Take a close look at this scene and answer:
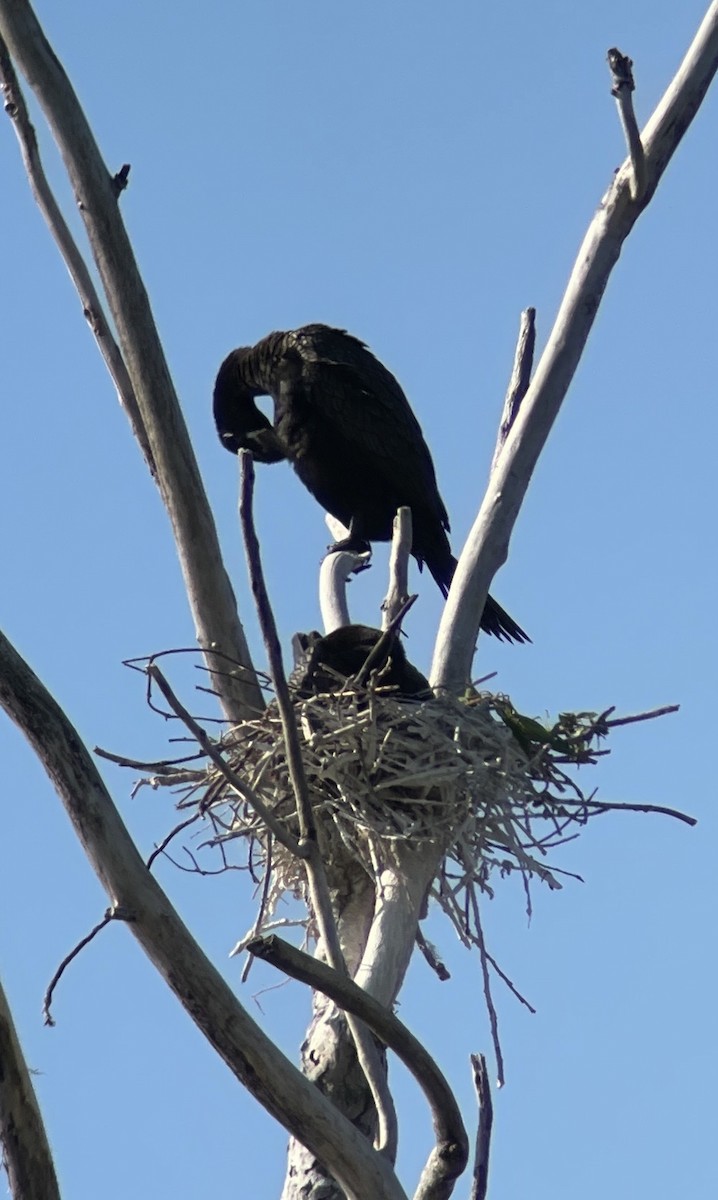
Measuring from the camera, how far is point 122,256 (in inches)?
232

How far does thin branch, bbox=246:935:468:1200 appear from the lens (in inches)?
151

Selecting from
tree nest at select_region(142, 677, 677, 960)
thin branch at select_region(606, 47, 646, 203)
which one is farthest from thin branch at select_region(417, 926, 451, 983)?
thin branch at select_region(606, 47, 646, 203)

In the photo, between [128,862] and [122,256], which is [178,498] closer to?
[122,256]

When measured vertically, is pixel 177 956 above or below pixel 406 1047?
above

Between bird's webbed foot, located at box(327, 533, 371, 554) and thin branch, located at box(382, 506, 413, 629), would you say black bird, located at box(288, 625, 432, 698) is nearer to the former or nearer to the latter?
thin branch, located at box(382, 506, 413, 629)

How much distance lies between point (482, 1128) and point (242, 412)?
5.53 metres

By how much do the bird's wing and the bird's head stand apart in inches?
17.9

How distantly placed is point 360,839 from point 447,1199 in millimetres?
1728

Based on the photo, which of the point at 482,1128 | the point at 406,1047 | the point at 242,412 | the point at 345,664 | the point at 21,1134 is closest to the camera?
the point at 21,1134

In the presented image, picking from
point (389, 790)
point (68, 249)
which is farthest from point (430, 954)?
point (68, 249)

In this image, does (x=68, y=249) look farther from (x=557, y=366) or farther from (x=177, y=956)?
(x=177, y=956)

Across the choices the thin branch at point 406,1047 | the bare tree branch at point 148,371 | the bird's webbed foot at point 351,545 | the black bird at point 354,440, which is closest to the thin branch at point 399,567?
the bare tree branch at point 148,371

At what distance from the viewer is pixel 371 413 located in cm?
837

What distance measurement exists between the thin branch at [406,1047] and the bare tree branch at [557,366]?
2319 mm
